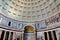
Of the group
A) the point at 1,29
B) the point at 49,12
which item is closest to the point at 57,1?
the point at 49,12

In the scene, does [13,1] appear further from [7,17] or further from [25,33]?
[25,33]

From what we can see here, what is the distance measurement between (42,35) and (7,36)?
749cm

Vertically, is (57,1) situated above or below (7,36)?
above

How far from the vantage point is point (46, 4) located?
17.8 metres

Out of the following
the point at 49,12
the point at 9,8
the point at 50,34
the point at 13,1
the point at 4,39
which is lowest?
the point at 4,39

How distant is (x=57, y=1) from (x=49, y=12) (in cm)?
311

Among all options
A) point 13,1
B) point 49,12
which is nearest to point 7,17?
point 13,1

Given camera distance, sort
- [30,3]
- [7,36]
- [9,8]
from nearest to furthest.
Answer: [7,36] < [9,8] < [30,3]

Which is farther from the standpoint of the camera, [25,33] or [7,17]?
[25,33]

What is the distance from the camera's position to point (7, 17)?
53.1 ft

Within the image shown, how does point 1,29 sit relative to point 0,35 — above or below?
above

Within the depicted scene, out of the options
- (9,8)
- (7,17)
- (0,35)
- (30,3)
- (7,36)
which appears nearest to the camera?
(0,35)

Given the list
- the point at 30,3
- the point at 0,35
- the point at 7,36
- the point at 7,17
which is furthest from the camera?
the point at 30,3

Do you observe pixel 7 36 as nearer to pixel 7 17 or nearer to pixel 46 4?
pixel 7 17
